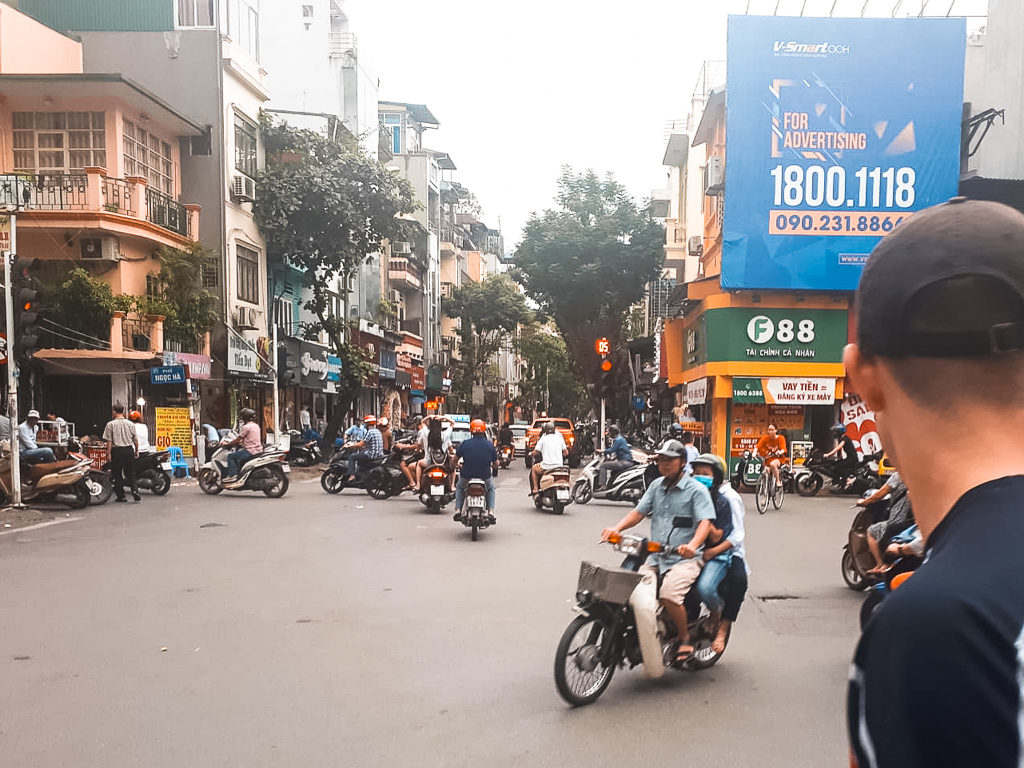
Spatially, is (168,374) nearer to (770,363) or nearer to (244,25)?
(244,25)

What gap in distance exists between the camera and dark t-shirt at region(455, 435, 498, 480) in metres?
12.7

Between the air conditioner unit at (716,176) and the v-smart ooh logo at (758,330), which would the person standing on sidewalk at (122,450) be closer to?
the v-smart ooh logo at (758,330)

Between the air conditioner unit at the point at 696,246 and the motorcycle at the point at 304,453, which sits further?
the air conditioner unit at the point at 696,246

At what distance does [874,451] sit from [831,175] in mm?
6960

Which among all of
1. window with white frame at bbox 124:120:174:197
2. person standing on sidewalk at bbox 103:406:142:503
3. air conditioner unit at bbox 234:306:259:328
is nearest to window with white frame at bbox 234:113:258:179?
window with white frame at bbox 124:120:174:197

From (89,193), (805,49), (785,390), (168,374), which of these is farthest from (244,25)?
(785,390)

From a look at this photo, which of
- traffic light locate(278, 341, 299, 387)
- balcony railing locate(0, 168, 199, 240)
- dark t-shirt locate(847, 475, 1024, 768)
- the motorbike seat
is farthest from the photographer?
traffic light locate(278, 341, 299, 387)

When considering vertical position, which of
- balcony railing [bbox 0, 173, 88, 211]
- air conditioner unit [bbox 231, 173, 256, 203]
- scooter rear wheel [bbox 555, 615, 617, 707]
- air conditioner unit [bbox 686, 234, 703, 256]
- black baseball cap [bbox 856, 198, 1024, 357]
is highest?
air conditioner unit [bbox 231, 173, 256, 203]

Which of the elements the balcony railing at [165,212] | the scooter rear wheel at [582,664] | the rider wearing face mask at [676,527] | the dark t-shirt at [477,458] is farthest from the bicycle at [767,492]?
the balcony railing at [165,212]

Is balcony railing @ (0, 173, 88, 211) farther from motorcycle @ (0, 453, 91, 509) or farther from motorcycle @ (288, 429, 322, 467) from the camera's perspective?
motorcycle @ (0, 453, 91, 509)

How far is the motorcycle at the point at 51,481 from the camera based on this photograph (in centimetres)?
1464

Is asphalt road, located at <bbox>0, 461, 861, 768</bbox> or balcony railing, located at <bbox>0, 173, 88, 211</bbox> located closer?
asphalt road, located at <bbox>0, 461, 861, 768</bbox>

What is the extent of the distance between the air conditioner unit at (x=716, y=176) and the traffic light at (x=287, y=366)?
548 inches

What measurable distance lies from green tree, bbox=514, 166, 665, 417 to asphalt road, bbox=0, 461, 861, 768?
90.1 ft
